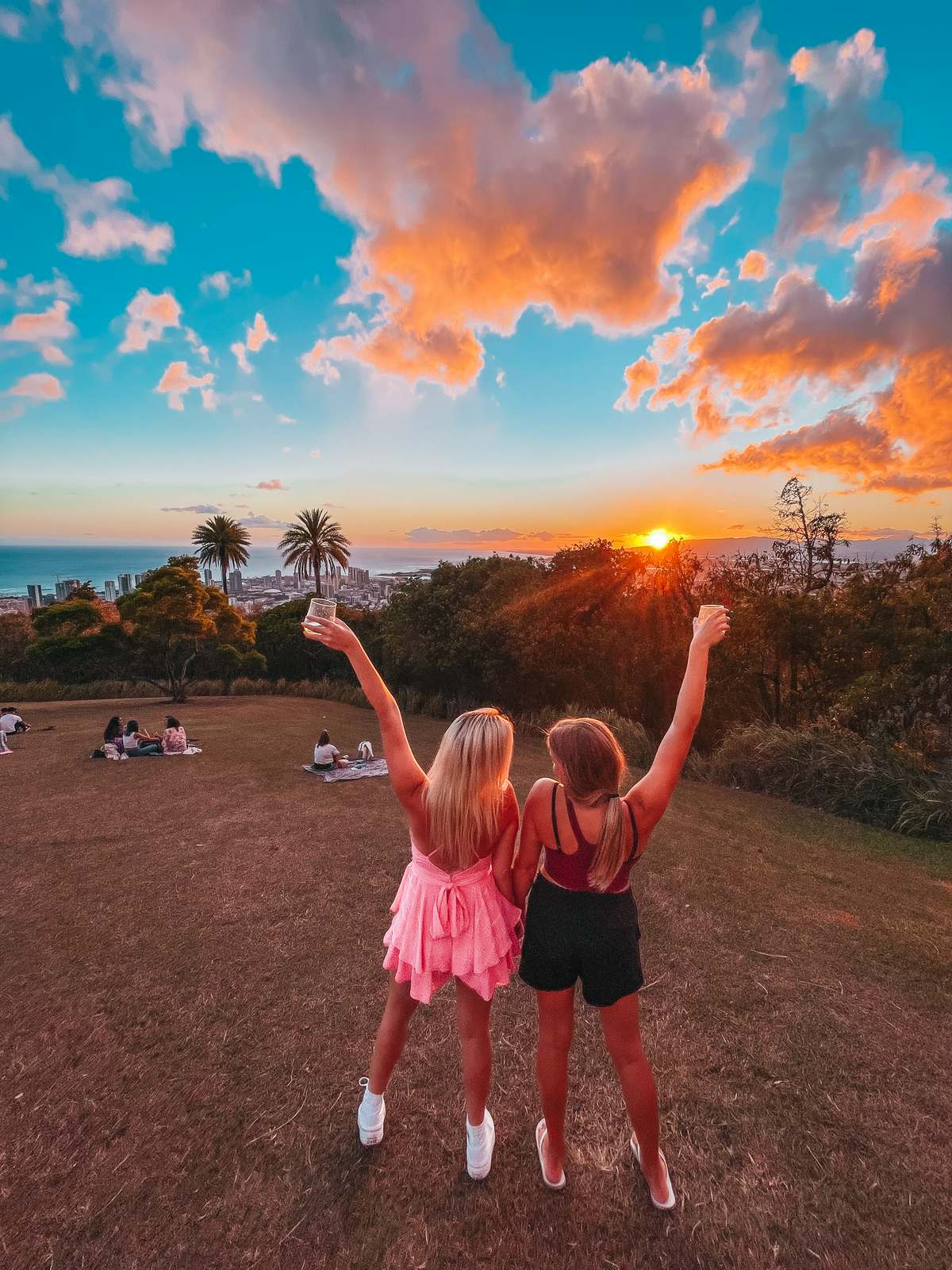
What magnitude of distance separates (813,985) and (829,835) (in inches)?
147

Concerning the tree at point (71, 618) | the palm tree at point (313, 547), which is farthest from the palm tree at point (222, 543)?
the tree at point (71, 618)

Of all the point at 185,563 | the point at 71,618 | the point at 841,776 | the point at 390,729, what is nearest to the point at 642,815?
the point at 390,729

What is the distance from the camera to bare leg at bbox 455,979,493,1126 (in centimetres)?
217

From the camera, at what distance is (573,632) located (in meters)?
15.6

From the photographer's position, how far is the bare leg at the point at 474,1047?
2.17 m

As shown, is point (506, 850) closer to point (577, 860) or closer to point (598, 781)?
point (577, 860)

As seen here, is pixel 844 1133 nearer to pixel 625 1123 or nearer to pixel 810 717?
pixel 625 1123

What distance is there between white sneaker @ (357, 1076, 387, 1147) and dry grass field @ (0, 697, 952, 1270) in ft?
0.28

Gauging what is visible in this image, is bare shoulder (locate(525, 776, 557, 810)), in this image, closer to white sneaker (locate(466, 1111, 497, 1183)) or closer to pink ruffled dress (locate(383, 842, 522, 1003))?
pink ruffled dress (locate(383, 842, 522, 1003))

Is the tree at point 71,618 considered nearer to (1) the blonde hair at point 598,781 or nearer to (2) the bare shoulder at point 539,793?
(2) the bare shoulder at point 539,793

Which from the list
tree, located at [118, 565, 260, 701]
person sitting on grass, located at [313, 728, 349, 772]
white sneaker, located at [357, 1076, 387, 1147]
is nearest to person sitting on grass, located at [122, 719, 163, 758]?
person sitting on grass, located at [313, 728, 349, 772]

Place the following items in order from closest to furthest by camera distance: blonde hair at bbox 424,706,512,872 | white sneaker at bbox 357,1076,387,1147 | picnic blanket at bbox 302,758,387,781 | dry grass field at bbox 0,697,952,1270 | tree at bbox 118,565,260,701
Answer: blonde hair at bbox 424,706,512,872, dry grass field at bbox 0,697,952,1270, white sneaker at bbox 357,1076,387,1147, picnic blanket at bbox 302,758,387,781, tree at bbox 118,565,260,701

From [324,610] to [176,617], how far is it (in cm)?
1606

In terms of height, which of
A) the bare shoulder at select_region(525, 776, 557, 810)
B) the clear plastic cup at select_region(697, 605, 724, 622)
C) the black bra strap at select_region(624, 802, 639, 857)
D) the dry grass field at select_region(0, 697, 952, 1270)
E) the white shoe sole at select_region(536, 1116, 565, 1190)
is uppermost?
the clear plastic cup at select_region(697, 605, 724, 622)
